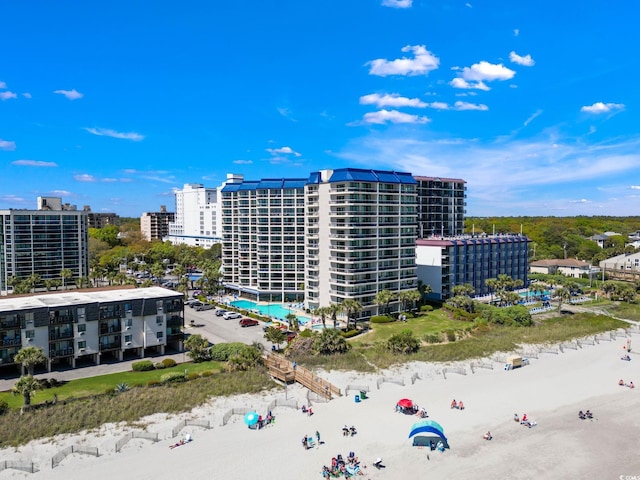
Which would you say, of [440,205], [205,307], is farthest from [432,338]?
[440,205]

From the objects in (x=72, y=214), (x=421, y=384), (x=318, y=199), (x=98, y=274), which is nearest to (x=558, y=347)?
(x=421, y=384)

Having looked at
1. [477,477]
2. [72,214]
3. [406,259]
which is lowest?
[477,477]

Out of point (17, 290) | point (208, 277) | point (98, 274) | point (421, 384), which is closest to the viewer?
point (421, 384)

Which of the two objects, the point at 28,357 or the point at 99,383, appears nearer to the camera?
the point at 28,357

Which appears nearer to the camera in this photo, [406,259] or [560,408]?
[560,408]

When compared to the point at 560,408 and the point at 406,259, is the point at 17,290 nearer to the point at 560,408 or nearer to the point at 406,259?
the point at 406,259

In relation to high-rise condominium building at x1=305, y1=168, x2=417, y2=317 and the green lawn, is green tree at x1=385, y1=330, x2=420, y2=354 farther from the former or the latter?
the green lawn

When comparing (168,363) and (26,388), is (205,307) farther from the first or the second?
(26,388)
